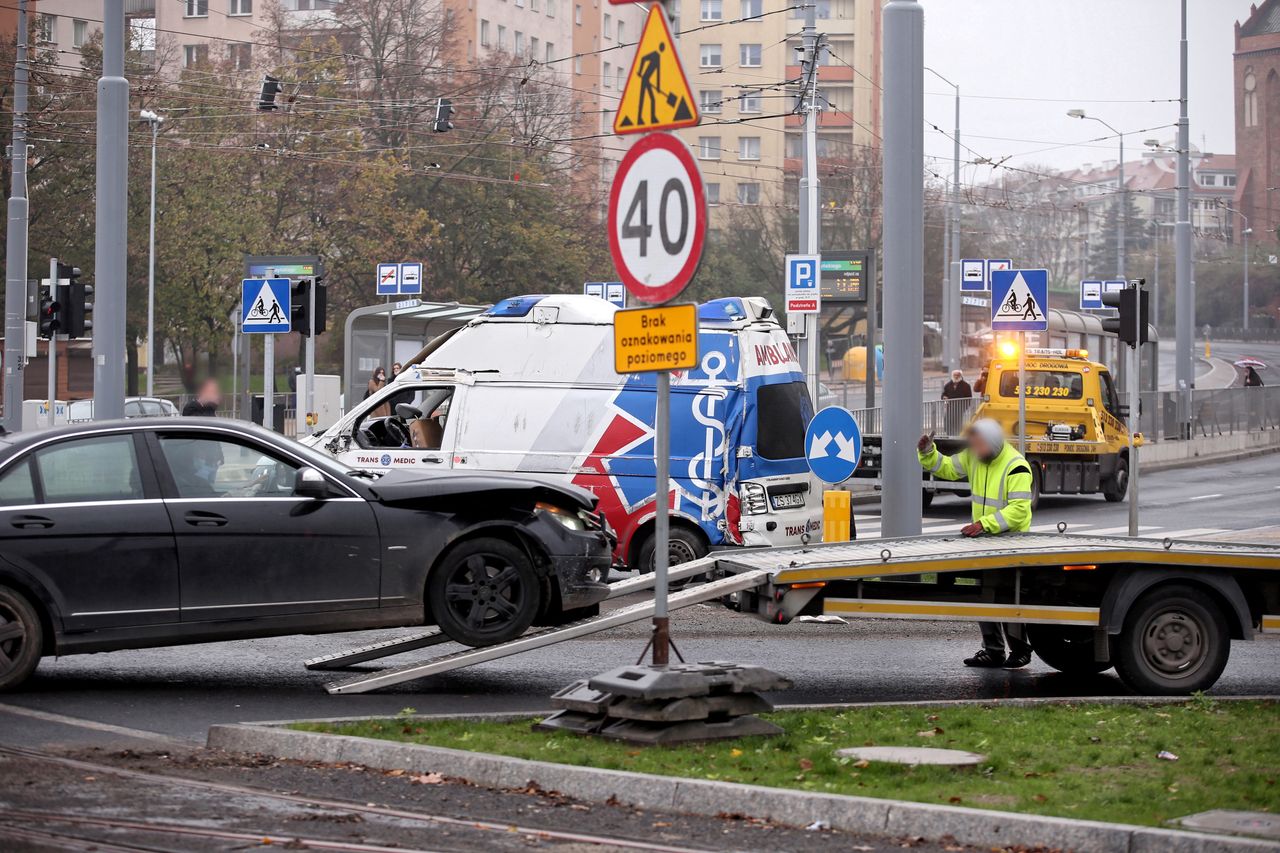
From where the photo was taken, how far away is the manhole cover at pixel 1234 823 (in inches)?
244

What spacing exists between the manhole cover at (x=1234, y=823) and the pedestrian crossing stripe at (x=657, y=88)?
3.67m

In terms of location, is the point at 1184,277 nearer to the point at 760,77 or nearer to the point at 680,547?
the point at 680,547

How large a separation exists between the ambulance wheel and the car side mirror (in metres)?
20.7

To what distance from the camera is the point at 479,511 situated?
10.3 metres

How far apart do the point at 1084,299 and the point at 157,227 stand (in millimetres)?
28252

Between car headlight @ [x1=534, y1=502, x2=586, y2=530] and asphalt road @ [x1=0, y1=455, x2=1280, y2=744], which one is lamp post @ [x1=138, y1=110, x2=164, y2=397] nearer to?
asphalt road @ [x1=0, y1=455, x2=1280, y2=744]

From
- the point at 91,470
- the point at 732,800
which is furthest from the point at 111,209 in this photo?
the point at 732,800

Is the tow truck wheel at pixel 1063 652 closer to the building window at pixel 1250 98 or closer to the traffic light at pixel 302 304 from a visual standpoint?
the traffic light at pixel 302 304

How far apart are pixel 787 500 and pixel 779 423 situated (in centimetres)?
70

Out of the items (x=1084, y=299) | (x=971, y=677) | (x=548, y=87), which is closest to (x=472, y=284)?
(x=548, y=87)

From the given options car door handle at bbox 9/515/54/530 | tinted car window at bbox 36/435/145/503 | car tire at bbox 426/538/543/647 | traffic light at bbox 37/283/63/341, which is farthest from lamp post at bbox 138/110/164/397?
car tire at bbox 426/538/543/647

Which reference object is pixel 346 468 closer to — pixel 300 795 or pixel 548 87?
pixel 300 795

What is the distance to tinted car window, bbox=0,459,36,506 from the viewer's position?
970 cm

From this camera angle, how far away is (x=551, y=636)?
9.56 meters
